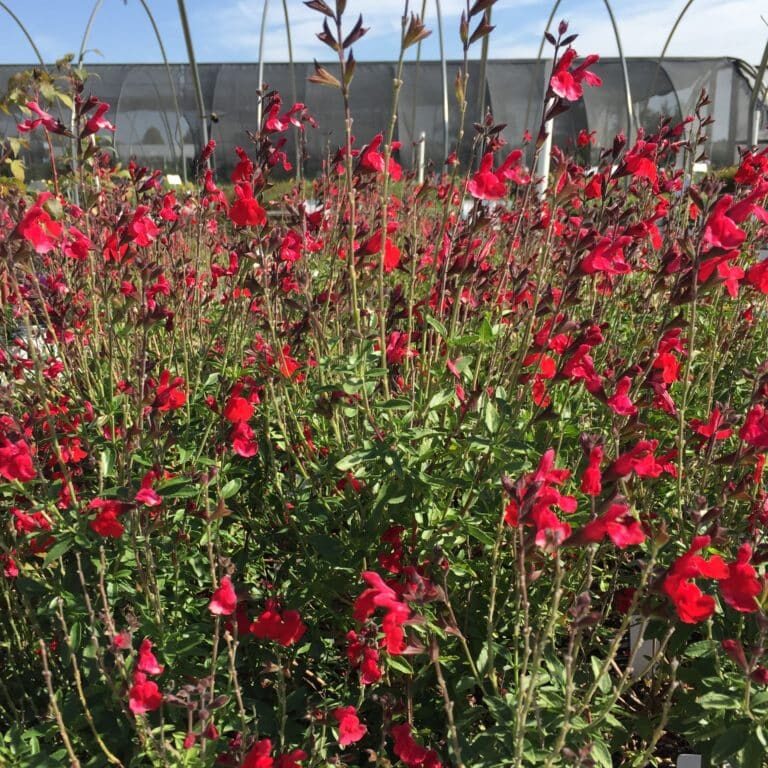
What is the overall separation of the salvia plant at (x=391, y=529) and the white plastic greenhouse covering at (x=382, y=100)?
655 inches

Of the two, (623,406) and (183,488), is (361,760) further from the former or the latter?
(623,406)

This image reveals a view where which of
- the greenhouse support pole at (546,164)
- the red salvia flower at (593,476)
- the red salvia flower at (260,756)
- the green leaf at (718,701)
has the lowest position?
the red salvia flower at (260,756)

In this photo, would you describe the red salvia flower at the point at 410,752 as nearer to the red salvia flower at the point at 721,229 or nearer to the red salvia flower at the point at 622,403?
the red salvia flower at the point at 622,403

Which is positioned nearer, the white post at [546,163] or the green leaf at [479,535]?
the green leaf at [479,535]

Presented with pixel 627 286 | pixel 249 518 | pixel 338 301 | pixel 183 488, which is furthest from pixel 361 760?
pixel 627 286

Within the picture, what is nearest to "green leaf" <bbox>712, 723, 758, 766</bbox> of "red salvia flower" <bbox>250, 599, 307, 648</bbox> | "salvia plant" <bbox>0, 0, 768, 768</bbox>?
"salvia plant" <bbox>0, 0, 768, 768</bbox>

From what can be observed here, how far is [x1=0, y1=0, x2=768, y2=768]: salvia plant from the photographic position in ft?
4.81

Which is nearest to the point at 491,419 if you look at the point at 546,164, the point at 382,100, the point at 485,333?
the point at 485,333

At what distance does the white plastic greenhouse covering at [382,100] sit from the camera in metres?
18.2

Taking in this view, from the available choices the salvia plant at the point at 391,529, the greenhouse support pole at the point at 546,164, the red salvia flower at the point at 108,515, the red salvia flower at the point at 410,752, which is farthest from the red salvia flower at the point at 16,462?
the greenhouse support pole at the point at 546,164

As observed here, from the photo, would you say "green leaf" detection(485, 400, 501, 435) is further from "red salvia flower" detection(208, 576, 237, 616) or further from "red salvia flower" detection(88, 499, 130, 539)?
"red salvia flower" detection(88, 499, 130, 539)

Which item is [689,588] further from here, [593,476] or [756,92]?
[756,92]

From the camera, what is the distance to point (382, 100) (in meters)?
19.4

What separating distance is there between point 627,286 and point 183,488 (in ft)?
7.81
